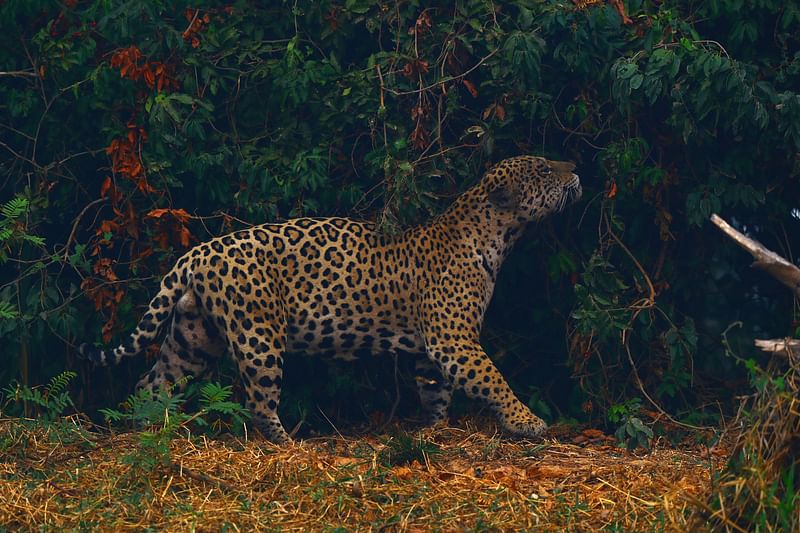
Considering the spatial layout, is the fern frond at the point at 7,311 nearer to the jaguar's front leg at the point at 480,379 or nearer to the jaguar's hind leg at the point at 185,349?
the jaguar's hind leg at the point at 185,349

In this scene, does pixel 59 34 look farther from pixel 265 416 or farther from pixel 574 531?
pixel 574 531

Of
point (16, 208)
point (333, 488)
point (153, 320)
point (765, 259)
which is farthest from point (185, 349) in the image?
point (765, 259)

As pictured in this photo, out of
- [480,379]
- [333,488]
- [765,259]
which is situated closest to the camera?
[765,259]

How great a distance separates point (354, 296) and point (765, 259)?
3.27 metres

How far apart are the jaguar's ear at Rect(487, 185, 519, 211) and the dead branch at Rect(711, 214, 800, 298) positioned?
115 inches

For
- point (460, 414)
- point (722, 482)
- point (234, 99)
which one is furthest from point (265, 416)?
point (722, 482)

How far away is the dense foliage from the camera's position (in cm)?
773

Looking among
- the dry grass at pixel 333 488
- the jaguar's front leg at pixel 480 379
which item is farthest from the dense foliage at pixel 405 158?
the dry grass at pixel 333 488

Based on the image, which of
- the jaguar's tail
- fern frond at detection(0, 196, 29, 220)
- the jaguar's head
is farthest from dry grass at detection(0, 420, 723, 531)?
the jaguar's head

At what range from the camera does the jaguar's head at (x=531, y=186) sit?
793 cm

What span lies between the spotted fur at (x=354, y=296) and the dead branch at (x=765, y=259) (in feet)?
9.08

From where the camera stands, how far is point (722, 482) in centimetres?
509

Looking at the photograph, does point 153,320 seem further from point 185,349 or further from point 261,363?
point 261,363

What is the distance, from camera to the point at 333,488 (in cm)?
607
